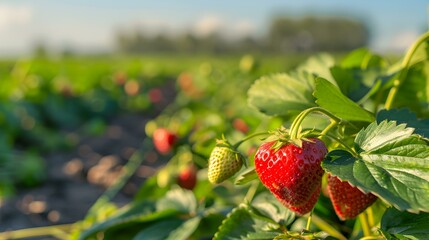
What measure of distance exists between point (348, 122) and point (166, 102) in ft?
30.2

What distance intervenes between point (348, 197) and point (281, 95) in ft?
1.10

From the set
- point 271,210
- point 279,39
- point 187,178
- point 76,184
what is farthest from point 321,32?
point 271,210

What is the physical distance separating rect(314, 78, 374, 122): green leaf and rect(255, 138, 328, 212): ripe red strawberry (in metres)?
0.11

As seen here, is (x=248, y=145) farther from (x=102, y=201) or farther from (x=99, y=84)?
(x=99, y=84)

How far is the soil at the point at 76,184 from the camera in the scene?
2908 mm

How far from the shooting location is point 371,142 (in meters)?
1.07

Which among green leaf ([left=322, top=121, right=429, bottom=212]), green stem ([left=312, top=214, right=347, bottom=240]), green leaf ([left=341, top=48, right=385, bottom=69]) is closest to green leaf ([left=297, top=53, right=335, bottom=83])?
green leaf ([left=341, top=48, right=385, bottom=69])

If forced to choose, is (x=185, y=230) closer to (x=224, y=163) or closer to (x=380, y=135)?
(x=224, y=163)

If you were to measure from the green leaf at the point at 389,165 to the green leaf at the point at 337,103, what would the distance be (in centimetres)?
14

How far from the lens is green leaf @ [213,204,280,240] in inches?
51.9

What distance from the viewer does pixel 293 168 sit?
1098 mm

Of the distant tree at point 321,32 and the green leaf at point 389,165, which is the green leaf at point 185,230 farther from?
the distant tree at point 321,32

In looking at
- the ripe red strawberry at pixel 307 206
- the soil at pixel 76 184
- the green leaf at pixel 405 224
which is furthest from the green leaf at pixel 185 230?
the soil at pixel 76 184

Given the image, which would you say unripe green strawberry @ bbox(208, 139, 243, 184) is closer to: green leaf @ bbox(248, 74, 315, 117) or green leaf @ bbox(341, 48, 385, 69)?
green leaf @ bbox(248, 74, 315, 117)
